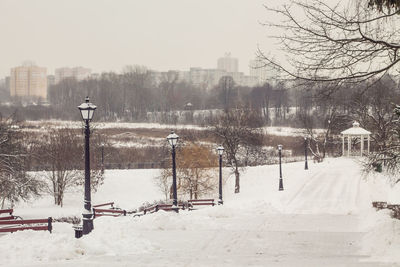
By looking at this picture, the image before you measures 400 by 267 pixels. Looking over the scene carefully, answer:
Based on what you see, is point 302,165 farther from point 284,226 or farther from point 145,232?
point 145,232

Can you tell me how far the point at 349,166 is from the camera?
159 ft

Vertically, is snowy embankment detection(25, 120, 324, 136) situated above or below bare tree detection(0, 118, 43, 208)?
above

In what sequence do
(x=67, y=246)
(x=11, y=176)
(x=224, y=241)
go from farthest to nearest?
(x=11, y=176) < (x=224, y=241) < (x=67, y=246)

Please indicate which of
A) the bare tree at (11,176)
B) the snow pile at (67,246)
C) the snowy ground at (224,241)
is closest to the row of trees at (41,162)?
the bare tree at (11,176)

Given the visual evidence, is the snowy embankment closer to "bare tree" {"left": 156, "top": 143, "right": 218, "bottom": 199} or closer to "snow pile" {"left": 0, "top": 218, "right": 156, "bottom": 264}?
"bare tree" {"left": 156, "top": 143, "right": 218, "bottom": 199}

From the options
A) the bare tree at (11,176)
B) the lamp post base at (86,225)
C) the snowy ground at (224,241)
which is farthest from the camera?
the bare tree at (11,176)

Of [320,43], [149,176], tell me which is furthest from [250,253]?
[149,176]

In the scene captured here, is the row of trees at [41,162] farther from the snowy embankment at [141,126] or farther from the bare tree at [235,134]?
the snowy embankment at [141,126]

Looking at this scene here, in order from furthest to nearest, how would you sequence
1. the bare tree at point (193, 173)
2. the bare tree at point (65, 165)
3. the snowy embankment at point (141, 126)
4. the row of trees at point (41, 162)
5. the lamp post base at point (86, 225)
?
the snowy embankment at point (141, 126) → the bare tree at point (193, 173) → the bare tree at point (65, 165) → the row of trees at point (41, 162) → the lamp post base at point (86, 225)

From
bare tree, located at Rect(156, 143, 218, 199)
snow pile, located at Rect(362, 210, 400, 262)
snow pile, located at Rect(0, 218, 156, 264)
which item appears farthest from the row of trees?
snow pile, located at Rect(362, 210, 400, 262)

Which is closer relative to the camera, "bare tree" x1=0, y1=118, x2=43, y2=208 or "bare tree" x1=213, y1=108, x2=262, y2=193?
"bare tree" x1=0, y1=118, x2=43, y2=208

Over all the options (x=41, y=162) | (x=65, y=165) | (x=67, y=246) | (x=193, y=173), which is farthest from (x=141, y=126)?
(x=67, y=246)

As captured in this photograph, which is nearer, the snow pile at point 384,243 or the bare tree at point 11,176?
the snow pile at point 384,243

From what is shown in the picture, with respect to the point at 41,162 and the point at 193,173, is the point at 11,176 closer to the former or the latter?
the point at 193,173
